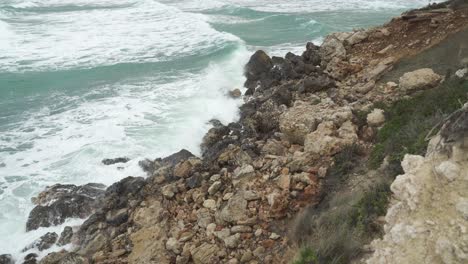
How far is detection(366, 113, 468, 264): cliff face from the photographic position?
338cm

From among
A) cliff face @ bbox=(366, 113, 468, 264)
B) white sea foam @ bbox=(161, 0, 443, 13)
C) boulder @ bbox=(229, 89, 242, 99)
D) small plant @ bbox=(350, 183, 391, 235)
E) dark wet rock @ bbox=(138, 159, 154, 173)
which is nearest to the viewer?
cliff face @ bbox=(366, 113, 468, 264)

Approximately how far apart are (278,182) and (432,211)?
4.05m

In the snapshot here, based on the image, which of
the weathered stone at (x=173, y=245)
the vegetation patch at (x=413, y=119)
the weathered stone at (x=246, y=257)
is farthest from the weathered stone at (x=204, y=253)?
the vegetation patch at (x=413, y=119)

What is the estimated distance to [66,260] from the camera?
334 inches

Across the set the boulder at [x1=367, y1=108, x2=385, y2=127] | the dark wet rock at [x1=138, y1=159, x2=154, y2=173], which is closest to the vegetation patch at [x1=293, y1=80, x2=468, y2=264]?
the boulder at [x1=367, y1=108, x2=385, y2=127]

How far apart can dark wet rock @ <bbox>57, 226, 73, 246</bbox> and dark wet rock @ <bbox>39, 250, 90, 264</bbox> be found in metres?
0.75

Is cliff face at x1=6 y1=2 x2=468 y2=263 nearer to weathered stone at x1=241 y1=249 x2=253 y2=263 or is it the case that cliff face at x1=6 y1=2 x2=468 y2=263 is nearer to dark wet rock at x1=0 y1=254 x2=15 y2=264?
weathered stone at x1=241 y1=249 x2=253 y2=263

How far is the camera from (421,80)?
9.48 m

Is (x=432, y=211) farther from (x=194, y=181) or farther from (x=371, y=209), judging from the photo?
(x=194, y=181)

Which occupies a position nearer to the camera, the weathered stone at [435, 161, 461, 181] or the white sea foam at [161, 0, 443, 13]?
the weathered stone at [435, 161, 461, 181]

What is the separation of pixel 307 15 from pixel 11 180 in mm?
25909

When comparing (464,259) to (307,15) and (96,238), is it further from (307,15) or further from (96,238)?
(307,15)

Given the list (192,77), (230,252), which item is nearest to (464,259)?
(230,252)

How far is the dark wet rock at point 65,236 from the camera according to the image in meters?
9.94
